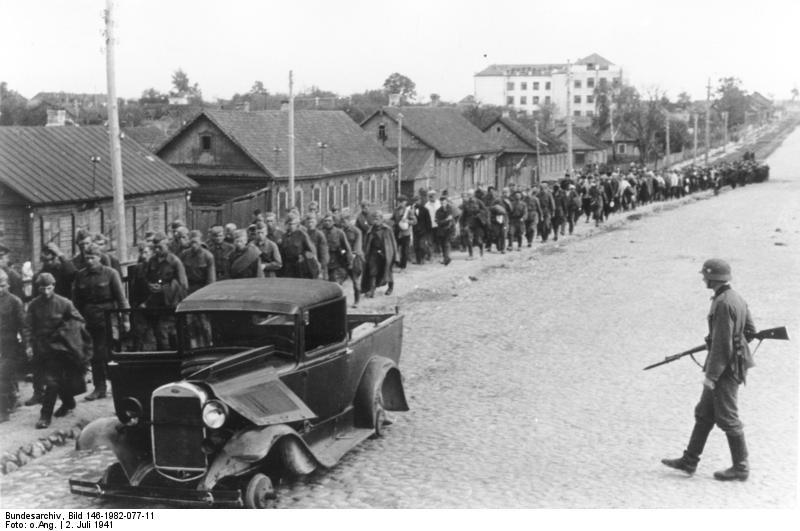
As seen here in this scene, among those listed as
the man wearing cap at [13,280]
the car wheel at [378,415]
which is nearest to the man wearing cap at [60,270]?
the man wearing cap at [13,280]

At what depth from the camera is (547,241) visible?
28281 mm

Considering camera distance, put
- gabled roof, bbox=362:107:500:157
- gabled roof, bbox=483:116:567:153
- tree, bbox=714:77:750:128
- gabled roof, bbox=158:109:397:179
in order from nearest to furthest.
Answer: gabled roof, bbox=158:109:397:179, gabled roof, bbox=362:107:500:157, gabled roof, bbox=483:116:567:153, tree, bbox=714:77:750:128

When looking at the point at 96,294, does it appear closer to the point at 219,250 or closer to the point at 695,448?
the point at 219,250

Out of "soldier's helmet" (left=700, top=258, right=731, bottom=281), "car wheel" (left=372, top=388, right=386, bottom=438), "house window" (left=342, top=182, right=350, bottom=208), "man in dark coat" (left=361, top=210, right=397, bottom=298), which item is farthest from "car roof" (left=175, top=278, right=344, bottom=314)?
"house window" (left=342, top=182, right=350, bottom=208)

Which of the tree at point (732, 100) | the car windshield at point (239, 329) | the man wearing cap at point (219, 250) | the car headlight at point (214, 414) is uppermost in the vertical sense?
the tree at point (732, 100)

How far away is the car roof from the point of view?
820cm

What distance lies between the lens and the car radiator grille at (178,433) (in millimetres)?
7191

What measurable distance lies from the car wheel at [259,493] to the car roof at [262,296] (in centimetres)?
139

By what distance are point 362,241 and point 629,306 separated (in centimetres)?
512

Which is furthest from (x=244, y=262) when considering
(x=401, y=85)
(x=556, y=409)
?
(x=401, y=85)

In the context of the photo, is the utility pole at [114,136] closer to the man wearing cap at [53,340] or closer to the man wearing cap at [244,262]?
the man wearing cap at [244,262]

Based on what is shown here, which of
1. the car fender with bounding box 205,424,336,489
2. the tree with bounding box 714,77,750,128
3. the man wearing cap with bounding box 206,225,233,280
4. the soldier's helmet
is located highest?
the tree with bounding box 714,77,750,128

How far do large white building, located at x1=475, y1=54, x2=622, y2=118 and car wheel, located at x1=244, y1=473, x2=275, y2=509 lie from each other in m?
134

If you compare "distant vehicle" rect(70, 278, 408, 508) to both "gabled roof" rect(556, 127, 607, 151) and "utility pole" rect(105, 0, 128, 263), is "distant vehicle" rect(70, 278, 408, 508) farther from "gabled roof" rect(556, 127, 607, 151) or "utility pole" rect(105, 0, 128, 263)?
"gabled roof" rect(556, 127, 607, 151)
